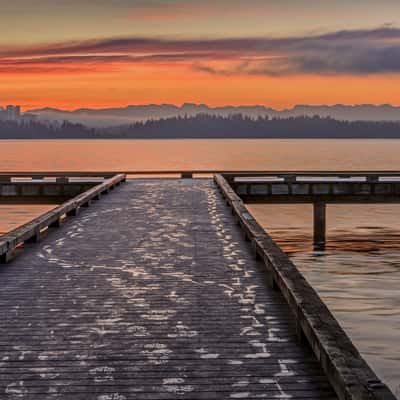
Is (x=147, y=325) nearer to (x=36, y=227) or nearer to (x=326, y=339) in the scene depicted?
(x=326, y=339)

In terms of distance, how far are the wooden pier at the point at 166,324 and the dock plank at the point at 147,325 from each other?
0.06ft

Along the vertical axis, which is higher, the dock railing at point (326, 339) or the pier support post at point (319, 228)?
the dock railing at point (326, 339)

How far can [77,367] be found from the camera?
7.51 m

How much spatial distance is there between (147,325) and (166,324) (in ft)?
0.79

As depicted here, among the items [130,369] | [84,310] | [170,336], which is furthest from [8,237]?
[130,369]

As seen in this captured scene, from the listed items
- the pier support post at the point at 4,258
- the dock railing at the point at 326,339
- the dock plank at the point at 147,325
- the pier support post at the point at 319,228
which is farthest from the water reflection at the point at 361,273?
the pier support post at the point at 4,258

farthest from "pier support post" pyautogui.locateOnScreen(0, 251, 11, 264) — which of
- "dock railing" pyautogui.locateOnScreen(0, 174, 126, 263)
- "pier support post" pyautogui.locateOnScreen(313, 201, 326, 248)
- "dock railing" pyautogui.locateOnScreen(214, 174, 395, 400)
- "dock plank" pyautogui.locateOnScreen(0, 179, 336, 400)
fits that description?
"pier support post" pyautogui.locateOnScreen(313, 201, 326, 248)

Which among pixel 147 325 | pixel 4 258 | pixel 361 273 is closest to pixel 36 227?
pixel 4 258

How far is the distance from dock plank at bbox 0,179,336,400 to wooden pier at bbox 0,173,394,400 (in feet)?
0.06

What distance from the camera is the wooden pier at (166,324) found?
22.8ft

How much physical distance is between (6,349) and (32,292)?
275 centimetres

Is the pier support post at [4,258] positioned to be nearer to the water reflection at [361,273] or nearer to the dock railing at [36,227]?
the dock railing at [36,227]

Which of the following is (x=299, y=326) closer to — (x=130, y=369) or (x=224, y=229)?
(x=130, y=369)

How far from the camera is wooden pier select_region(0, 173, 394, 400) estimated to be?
694 centimetres
